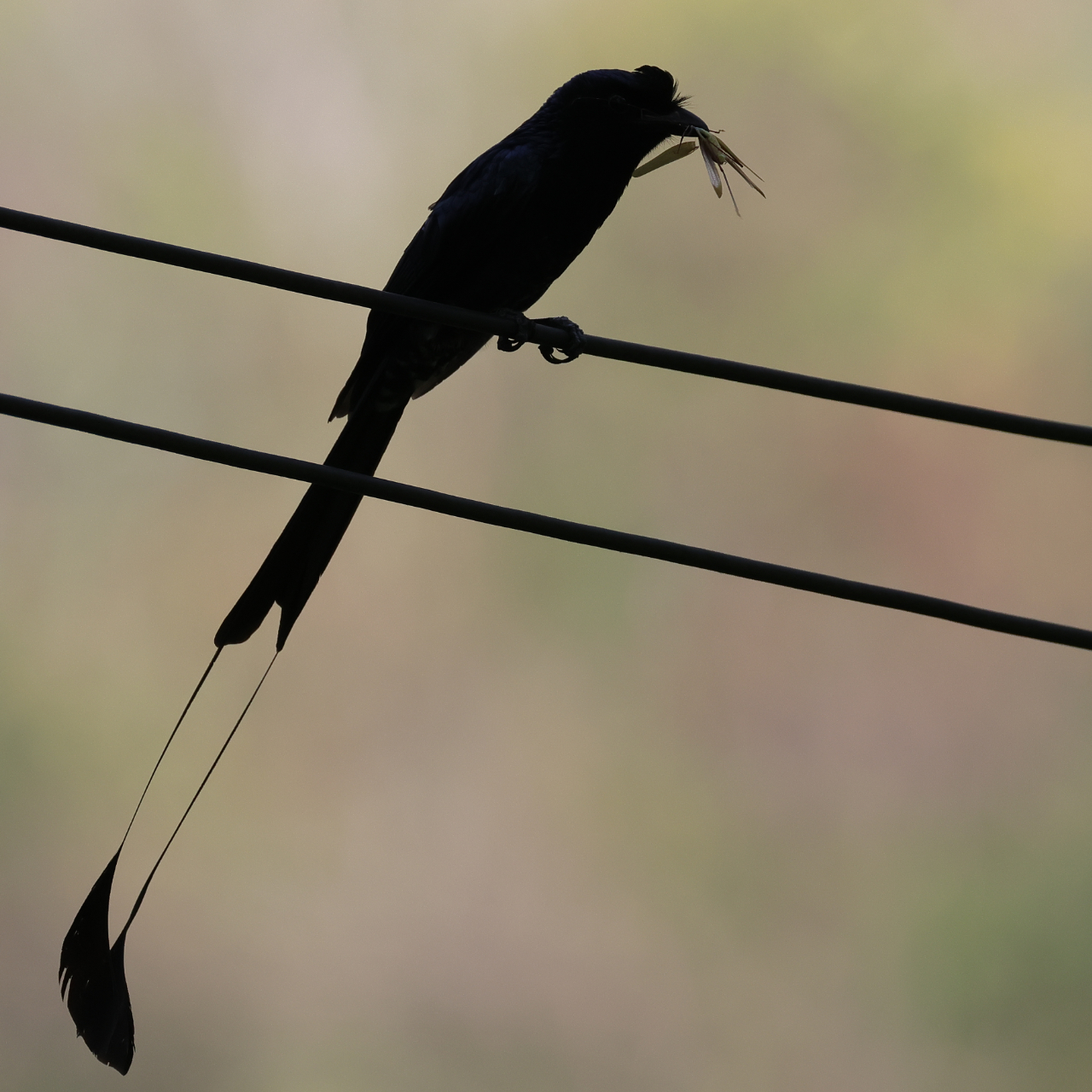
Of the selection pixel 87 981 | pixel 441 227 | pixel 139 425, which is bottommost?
pixel 87 981

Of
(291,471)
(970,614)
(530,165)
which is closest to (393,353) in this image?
(530,165)

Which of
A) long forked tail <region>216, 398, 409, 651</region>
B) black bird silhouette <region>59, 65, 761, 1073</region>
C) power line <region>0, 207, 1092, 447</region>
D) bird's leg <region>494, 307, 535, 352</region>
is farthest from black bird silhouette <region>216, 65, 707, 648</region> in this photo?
power line <region>0, 207, 1092, 447</region>

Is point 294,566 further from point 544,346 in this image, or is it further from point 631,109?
point 631,109

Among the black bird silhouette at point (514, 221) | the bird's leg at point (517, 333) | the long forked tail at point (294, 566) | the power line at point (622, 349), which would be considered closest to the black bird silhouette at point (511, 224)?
the black bird silhouette at point (514, 221)

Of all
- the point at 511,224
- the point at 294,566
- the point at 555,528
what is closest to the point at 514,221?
the point at 511,224

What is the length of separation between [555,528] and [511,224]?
135 cm

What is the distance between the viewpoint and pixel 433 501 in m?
1.71

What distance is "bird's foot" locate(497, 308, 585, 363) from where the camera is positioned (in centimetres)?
234

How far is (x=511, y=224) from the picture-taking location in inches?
110

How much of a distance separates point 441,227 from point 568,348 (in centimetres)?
68

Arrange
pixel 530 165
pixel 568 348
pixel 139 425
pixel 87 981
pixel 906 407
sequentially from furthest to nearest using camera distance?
pixel 530 165
pixel 568 348
pixel 87 981
pixel 906 407
pixel 139 425

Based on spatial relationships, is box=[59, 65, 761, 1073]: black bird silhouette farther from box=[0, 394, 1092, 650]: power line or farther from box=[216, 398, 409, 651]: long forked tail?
box=[0, 394, 1092, 650]: power line

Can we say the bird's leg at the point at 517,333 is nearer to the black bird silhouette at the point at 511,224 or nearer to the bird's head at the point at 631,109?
the black bird silhouette at the point at 511,224

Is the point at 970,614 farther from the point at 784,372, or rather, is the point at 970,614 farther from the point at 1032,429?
the point at 784,372
